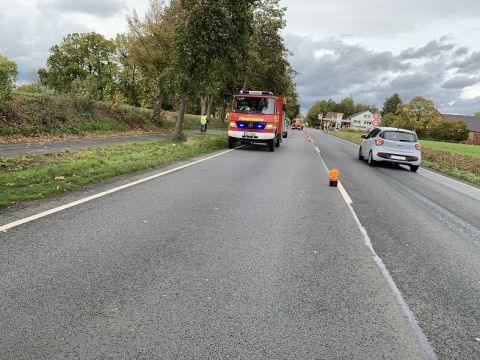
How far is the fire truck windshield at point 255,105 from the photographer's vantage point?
20.5 meters

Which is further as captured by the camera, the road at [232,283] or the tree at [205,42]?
the tree at [205,42]

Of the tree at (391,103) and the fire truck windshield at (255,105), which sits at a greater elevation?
the tree at (391,103)

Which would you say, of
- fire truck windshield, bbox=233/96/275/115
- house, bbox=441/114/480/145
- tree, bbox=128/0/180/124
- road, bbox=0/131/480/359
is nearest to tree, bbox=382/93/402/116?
house, bbox=441/114/480/145

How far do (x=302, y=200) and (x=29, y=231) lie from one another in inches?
202

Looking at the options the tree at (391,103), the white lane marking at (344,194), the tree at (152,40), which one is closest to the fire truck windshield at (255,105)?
the white lane marking at (344,194)

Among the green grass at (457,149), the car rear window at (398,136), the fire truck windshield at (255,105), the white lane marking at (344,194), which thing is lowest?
the green grass at (457,149)

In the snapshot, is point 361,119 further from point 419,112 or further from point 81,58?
point 81,58

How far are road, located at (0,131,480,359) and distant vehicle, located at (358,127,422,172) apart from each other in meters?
9.76

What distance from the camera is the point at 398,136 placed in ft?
56.4

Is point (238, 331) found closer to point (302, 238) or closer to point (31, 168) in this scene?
point (302, 238)

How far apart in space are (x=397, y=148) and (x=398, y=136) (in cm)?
55

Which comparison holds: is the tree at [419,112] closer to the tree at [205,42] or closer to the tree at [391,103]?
the tree at [391,103]

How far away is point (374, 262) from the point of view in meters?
4.86

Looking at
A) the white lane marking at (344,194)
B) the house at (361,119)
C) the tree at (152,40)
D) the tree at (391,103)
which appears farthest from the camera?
the house at (361,119)
